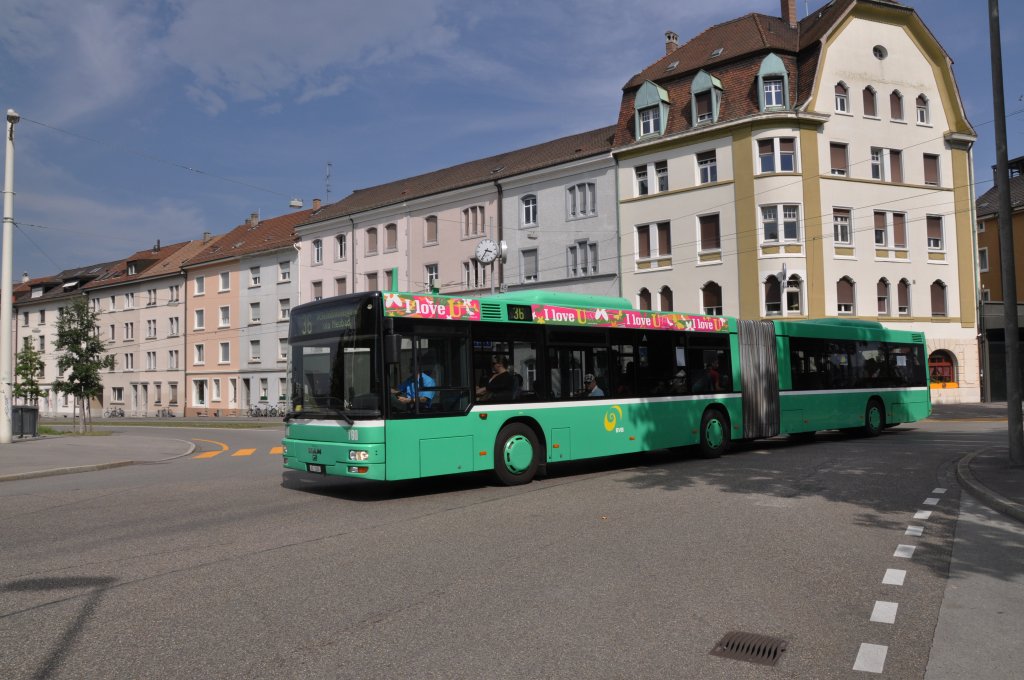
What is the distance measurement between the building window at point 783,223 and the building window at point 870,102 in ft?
23.0

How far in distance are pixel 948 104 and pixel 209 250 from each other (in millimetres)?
50667

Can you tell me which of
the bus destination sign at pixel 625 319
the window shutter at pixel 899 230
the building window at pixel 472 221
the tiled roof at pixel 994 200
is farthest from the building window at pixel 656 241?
the tiled roof at pixel 994 200

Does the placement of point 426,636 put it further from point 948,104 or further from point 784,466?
point 948,104

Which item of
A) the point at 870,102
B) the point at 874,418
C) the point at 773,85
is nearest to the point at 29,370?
the point at 773,85

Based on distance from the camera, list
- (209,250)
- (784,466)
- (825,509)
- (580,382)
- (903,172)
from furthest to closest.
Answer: (209,250)
(903,172)
(784,466)
(580,382)
(825,509)

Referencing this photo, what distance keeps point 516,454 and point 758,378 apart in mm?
7420

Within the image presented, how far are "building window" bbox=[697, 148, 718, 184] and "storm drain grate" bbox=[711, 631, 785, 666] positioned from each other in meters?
34.2

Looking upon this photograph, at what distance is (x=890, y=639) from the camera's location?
4.89m

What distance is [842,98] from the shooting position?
37.2 metres

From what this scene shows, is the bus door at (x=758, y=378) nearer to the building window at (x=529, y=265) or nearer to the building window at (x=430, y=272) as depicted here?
the building window at (x=529, y=265)

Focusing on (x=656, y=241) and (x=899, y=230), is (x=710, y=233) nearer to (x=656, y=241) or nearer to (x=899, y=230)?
(x=656, y=241)

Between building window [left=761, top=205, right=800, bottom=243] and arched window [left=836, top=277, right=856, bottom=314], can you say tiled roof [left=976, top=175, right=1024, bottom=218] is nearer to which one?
arched window [left=836, top=277, right=856, bottom=314]

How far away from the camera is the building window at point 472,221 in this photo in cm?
4466

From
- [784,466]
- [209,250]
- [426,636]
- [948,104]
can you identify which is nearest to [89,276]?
[209,250]
